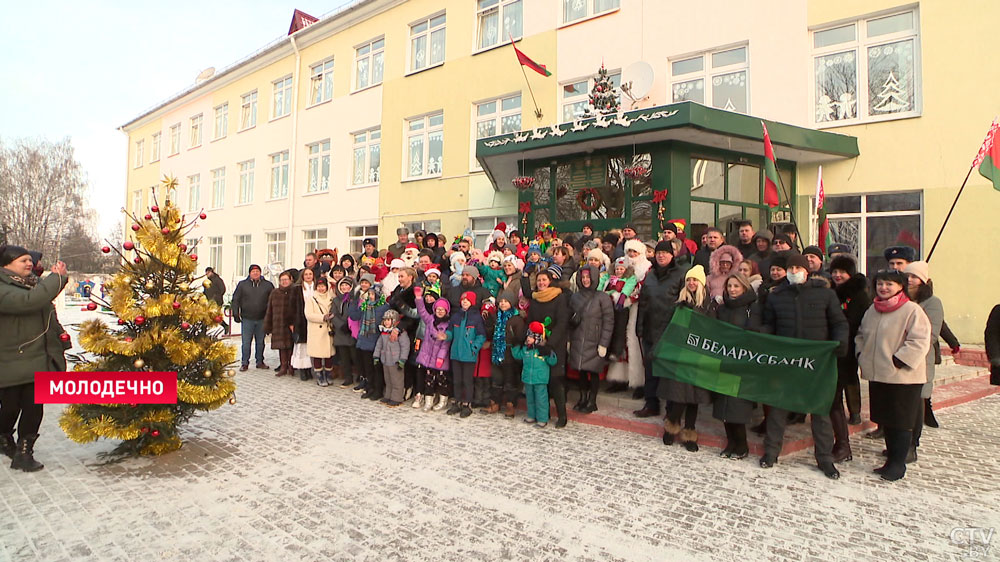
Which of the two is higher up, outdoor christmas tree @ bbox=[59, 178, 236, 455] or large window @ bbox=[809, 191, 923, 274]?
large window @ bbox=[809, 191, 923, 274]

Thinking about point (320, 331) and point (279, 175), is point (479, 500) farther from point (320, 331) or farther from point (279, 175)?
point (279, 175)

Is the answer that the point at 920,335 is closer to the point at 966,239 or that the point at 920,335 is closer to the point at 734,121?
the point at 734,121

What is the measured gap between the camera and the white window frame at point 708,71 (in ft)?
40.1

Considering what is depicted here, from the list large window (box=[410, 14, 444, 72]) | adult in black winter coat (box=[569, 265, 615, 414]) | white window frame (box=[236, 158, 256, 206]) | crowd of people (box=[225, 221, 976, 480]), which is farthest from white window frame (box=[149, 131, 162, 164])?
adult in black winter coat (box=[569, 265, 615, 414])

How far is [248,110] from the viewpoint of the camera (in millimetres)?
26031

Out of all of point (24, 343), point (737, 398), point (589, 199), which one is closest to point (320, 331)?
point (24, 343)

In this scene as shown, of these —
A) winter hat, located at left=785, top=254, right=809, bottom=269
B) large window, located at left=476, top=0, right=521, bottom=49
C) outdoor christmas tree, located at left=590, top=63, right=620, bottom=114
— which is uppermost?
large window, located at left=476, top=0, right=521, bottom=49

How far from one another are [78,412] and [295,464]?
186 cm

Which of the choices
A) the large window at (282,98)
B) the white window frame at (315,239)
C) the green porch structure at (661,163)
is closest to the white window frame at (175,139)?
the large window at (282,98)

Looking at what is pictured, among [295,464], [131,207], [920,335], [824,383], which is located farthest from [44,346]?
[131,207]

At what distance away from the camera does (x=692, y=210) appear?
11.3 m

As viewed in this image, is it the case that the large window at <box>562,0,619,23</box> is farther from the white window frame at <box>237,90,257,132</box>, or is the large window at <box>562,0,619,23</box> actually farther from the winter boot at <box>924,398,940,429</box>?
the white window frame at <box>237,90,257,132</box>

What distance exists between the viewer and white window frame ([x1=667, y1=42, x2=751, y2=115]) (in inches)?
481

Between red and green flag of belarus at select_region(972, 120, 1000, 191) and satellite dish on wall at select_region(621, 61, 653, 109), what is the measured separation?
6147 millimetres
